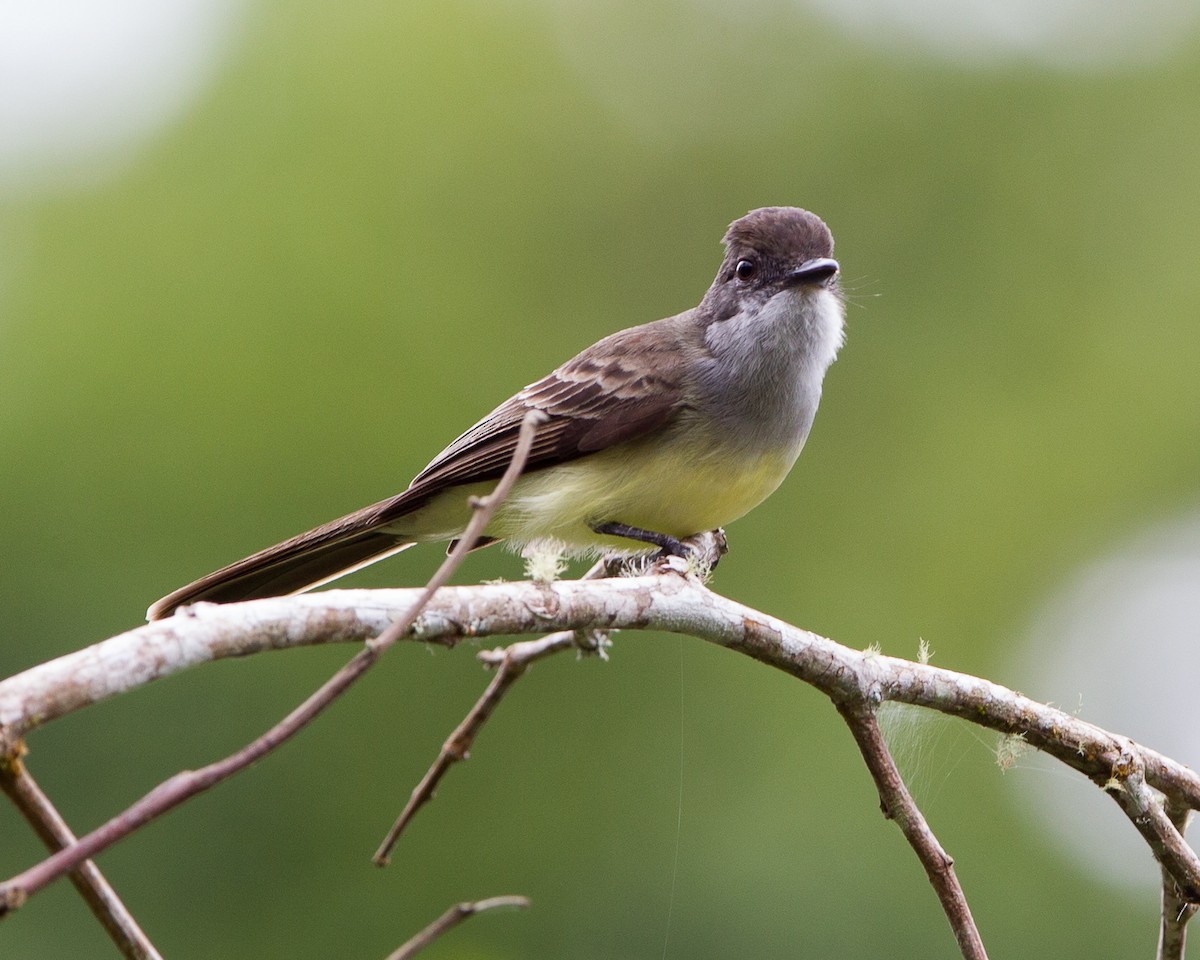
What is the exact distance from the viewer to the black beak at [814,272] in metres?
5.02

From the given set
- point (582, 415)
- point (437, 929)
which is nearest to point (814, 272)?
point (582, 415)

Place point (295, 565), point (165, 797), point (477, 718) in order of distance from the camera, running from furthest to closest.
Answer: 1. point (295, 565)
2. point (477, 718)
3. point (165, 797)

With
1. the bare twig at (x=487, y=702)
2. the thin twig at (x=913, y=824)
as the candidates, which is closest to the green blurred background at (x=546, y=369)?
the thin twig at (x=913, y=824)

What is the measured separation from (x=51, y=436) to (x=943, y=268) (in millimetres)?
8684

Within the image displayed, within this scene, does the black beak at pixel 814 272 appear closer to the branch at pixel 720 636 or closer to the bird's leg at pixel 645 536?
the bird's leg at pixel 645 536

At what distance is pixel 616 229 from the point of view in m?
12.9

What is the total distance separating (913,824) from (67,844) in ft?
6.46

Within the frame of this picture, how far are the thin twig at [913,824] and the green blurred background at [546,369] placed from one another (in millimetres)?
379

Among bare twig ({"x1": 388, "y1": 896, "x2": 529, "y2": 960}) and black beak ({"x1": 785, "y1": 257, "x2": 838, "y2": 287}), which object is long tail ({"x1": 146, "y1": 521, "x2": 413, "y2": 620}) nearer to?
black beak ({"x1": 785, "y1": 257, "x2": 838, "y2": 287})

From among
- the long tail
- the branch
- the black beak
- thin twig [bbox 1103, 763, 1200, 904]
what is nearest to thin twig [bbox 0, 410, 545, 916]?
the branch

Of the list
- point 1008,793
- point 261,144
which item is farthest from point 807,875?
point 261,144

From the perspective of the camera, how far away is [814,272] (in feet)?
16.5

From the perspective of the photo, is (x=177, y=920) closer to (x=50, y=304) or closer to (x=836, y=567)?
(x=50, y=304)

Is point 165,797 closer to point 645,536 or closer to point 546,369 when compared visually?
point 645,536
